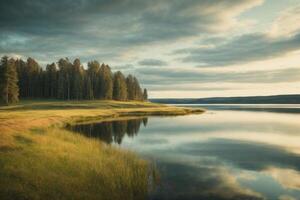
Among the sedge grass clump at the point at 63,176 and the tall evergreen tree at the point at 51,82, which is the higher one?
the tall evergreen tree at the point at 51,82

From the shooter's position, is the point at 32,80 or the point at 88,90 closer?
Answer: the point at 88,90

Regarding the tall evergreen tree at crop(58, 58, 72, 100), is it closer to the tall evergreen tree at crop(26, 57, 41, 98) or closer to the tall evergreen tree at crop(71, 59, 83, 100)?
the tall evergreen tree at crop(71, 59, 83, 100)

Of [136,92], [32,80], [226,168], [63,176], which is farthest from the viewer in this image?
[136,92]

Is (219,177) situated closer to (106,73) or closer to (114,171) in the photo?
(114,171)

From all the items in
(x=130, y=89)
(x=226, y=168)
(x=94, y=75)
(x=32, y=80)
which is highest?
(x=94, y=75)

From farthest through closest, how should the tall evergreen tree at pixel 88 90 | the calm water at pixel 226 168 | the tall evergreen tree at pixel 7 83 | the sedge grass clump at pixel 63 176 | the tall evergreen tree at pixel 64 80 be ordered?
1. the tall evergreen tree at pixel 88 90
2. the tall evergreen tree at pixel 64 80
3. the tall evergreen tree at pixel 7 83
4. the calm water at pixel 226 168
5. the sedge grass clump at pixel 63 176

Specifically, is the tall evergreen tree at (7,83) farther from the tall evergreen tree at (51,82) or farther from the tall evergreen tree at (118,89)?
the tall evergreen tree at (118,89)

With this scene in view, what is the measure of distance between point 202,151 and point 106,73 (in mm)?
108768

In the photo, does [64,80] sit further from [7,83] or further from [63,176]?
[63,176]

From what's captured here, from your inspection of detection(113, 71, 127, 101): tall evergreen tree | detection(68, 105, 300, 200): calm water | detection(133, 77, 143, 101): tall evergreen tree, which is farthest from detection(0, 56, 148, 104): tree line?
detection(68, 105, 300, 200): calm water

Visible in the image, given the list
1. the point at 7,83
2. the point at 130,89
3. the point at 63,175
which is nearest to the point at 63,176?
the point at 63,175

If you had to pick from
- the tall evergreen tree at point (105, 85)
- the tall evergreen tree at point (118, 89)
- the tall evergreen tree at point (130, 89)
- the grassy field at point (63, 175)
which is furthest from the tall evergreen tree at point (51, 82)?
the grassy field at point (63, 175)

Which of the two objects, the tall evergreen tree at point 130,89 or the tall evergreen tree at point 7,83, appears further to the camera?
the tall evergreen tree at point 130,89

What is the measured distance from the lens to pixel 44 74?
130 metres
